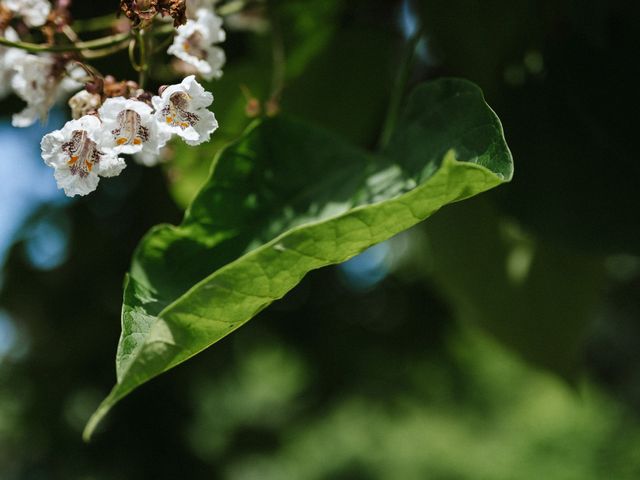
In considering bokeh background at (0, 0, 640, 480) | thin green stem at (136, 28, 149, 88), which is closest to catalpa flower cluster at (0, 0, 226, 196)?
thin green stem at (136, 28, 149, 88)

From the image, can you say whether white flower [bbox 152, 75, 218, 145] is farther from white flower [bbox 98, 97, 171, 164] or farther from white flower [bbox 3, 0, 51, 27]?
white flower [bbox 3, 0, 51, 27]

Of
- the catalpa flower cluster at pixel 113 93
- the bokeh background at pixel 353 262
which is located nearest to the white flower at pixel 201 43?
the catalpa flower cluster at pixel 113 93

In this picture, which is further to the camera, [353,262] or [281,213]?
[353,262]

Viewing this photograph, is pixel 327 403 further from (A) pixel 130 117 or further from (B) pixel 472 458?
(A) pixel 130 117

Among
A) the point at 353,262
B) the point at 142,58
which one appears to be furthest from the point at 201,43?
the point at 353,262

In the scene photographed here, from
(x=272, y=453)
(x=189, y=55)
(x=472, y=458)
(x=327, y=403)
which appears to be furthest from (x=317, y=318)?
(x=472, y=458)

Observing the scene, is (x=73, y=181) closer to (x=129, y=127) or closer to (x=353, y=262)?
(x=129, y=127)
